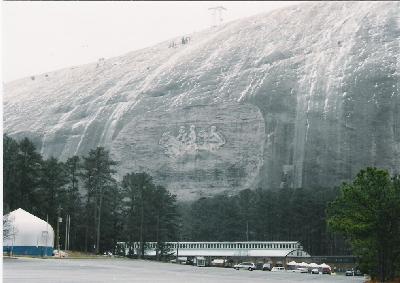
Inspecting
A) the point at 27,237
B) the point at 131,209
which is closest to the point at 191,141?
the point at 131,209

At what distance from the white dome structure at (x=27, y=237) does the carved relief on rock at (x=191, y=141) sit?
99385 millimetres

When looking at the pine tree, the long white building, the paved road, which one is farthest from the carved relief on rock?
Answer: the paved road

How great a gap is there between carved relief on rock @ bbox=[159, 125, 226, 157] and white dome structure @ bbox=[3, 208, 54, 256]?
99.4 metres

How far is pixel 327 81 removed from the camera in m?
179

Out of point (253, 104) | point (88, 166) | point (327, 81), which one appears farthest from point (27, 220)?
point (327, 81)

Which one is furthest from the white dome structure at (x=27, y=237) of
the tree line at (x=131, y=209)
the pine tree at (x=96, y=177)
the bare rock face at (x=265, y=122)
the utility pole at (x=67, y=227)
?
the bare rock face at (x=265, y=122)

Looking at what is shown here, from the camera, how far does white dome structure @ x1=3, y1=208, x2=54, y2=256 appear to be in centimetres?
7169

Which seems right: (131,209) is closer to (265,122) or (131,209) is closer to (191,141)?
(191,141)

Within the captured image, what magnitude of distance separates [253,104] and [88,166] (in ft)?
287

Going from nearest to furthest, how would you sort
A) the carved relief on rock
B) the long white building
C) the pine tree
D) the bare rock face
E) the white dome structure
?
the white dome structure < the pine tree < the long white building < the bare rock face < the carved relief on rock

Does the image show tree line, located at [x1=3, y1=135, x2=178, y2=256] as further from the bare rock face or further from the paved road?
the bare rock face

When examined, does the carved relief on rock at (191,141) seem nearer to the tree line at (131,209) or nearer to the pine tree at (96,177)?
the tree line at (131,209)

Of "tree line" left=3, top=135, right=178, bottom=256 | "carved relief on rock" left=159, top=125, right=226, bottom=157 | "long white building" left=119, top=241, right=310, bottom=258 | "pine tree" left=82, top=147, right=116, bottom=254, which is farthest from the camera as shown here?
"carved relief on rock" left=159, top=125, right=226, bottom=157

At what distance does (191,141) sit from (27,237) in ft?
342
